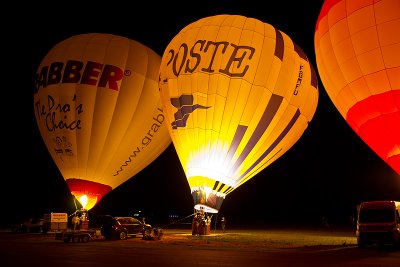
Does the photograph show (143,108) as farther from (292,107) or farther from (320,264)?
(320,264)

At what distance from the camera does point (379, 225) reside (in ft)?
50.8

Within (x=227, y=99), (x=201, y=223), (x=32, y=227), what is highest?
(x=227, y=99)

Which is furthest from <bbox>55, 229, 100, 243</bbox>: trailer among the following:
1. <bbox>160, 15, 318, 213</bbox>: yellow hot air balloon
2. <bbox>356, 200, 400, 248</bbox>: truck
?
<bbox>356, 200, 400, 248</bbox>: truck

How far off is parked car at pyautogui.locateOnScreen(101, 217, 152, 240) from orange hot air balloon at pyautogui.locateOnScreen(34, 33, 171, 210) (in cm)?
262

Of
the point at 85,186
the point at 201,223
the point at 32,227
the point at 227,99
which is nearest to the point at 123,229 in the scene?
the point at 201,223

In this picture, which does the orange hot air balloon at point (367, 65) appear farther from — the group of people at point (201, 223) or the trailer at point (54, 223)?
the trailer at point (54, 223)

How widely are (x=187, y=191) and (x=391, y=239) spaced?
140ft

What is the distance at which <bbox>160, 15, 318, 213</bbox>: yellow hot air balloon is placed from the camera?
Result: 1775 cm

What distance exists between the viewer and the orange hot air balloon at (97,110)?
20.6 m

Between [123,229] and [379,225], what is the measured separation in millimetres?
8873

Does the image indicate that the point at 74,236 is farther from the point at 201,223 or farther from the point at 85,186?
the point at 201,223

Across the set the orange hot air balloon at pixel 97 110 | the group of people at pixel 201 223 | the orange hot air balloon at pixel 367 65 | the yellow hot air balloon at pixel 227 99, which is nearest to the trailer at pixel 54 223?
the orange hot air balloon at pixel 97 110

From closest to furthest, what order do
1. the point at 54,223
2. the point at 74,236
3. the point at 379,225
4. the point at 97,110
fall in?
the point at 379,225 < the point at 74,236 < the point at 97,110 < the point at 54,223

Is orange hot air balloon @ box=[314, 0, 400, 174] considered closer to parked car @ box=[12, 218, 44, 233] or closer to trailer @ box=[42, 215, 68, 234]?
trailer @ box=[42, 215, 68, 234]
